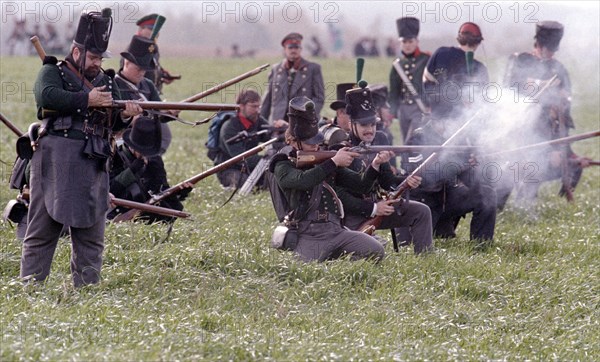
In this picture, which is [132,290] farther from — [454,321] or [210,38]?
[210,38]

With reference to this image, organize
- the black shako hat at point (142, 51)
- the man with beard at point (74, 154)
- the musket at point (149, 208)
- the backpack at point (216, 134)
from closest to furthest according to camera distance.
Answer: the man with beard at point (74, 154) < the musket at point (149, 208) < the black shako hat at point (142, 51) < the backpack at point (216, 134)

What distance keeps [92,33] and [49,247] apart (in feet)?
5.09

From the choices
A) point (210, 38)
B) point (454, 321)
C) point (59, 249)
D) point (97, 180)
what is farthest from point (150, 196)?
point (210, 38)

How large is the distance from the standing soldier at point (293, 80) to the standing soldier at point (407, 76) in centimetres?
102

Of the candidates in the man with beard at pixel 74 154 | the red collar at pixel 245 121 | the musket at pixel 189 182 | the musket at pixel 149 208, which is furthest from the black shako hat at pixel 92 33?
the red collar at pixel 245 121

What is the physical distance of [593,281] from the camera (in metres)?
9.18

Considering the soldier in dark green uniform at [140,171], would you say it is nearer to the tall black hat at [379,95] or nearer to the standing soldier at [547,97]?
the tall black hat at [379,95]

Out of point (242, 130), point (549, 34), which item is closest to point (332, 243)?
point (242, 130)

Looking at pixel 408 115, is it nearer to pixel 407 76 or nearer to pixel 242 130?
pixel 407 76

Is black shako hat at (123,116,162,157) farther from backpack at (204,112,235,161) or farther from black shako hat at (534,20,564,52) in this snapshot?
black shako hat at (534,20,564,52)

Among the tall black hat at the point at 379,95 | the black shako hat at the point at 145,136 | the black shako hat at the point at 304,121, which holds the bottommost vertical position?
the black shako hat at the point at 145,136

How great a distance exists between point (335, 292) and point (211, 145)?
6.35m

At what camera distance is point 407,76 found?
1509 cm

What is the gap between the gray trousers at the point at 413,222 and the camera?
986 cm
